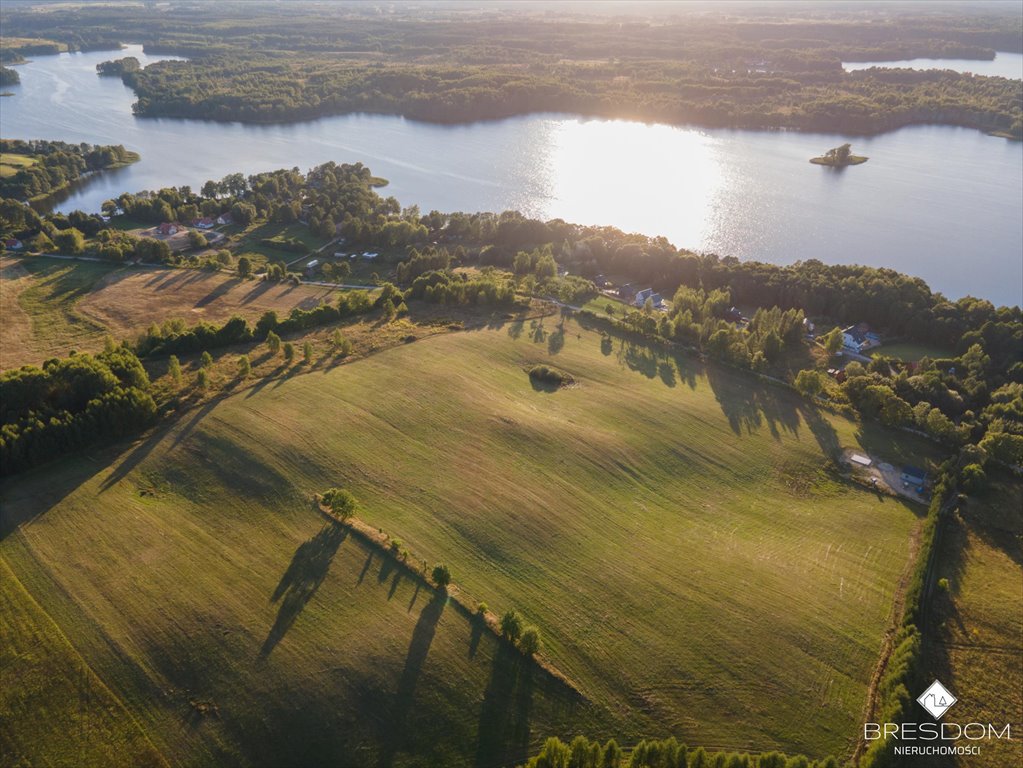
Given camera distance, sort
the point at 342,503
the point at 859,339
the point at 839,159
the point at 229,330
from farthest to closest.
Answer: the point at 839,159 < the point at 859,339 < the point at 229,330 < the point at 342,503

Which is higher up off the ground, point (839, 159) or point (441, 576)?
point (839, 159)

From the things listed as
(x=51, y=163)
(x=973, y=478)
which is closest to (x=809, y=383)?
(x=973, y=478)

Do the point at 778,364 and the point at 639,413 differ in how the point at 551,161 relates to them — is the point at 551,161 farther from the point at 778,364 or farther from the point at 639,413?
the point at 639,413

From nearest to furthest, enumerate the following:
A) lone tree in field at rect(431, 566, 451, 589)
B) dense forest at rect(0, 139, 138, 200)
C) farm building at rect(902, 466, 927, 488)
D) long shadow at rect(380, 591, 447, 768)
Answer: long shadow at rect(380, 591, 447, 768) < lone tree in field at rect(431, 566, 451, 589) < farm building at rect(902, 466, 927, 488) < dense forest at rect(0, 139, 138, 200)

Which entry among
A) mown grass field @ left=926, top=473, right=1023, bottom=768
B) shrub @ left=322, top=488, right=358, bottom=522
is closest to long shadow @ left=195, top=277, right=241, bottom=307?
shrub @ left=322, top=488, right=358, bottom=522

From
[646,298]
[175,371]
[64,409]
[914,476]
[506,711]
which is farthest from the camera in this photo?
[646,298]

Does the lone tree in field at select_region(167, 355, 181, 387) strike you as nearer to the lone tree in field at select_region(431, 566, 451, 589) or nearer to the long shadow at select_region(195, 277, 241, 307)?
the long shadow at select_region(195, 277, 241, 307)

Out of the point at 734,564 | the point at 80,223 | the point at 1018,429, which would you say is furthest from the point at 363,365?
the point at 80,223

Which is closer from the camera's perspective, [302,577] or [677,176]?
[302,577]

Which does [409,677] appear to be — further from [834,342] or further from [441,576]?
[834,342]
